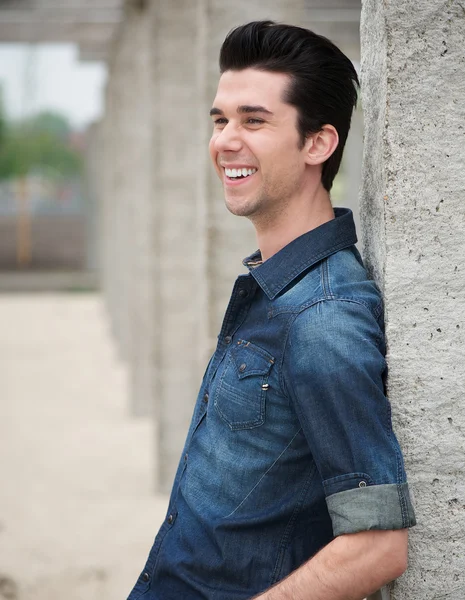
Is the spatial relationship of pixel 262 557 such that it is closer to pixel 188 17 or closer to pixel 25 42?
pixel 188 17

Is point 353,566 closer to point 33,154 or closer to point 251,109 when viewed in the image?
point 251,109

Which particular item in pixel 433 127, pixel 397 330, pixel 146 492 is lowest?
pixel 146 492

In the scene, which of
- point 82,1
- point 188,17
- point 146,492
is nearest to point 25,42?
point 82,1

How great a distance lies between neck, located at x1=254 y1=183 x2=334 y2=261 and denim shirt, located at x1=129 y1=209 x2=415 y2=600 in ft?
0.19

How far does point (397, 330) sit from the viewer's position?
206 centimetres

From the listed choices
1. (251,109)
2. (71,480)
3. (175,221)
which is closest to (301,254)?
(251,109)

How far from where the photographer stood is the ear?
2.13m

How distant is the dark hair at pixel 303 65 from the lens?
208 cm

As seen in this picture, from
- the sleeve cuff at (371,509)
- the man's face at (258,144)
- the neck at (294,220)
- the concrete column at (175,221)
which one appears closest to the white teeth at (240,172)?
the man's face at (258,144)

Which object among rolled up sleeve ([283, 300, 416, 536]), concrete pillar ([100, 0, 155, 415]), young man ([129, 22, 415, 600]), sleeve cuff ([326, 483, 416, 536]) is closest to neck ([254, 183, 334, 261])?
young man ([129, 22, 415, 600])

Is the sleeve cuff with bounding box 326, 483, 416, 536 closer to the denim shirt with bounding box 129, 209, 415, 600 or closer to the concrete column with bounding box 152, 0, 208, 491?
the denim shirt with bounding box 129, 209, 415, 600

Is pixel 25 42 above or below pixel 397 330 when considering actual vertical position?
above

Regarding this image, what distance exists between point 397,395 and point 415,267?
11.9 inches

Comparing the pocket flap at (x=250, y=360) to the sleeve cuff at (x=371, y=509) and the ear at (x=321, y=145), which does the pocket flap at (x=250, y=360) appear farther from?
the ear at (x=321, y=145)
